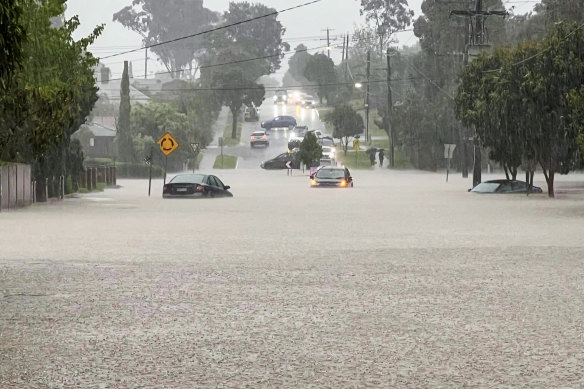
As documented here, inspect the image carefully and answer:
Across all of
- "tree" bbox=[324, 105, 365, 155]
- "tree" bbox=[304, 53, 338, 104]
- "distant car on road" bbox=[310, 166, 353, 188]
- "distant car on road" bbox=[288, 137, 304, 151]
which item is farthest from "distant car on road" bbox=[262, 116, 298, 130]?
"distant car on road" bbox=[310, 166, 353, 188]

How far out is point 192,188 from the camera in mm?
48656

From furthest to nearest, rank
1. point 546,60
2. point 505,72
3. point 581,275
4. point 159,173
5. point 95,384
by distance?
point 159,173
point 505,72
point 546,60
point 581,275
point 95,384

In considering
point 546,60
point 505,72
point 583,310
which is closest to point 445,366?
point 583,310

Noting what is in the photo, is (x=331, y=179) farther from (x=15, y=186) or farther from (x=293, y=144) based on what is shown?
(x=293, y=144)

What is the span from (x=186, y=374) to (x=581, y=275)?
9.39m

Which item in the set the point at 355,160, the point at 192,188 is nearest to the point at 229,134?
the point at 355,160

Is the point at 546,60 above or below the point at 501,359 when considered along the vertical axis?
above

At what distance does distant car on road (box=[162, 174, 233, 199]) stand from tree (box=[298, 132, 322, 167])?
146ft

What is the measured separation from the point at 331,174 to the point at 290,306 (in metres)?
49.8

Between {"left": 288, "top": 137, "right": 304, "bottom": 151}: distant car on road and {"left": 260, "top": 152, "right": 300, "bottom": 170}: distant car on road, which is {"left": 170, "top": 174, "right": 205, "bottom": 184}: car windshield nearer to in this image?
{"left": 260, "top": 152, "right": 300, "bottom": 170}: distant car on road

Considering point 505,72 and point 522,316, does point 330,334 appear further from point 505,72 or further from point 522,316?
point 505,72

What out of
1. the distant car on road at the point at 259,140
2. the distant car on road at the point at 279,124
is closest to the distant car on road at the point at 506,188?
the distant car on road at the point at 259,140

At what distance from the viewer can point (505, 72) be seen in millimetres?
50250

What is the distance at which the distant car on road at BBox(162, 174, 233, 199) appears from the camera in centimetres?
4869
